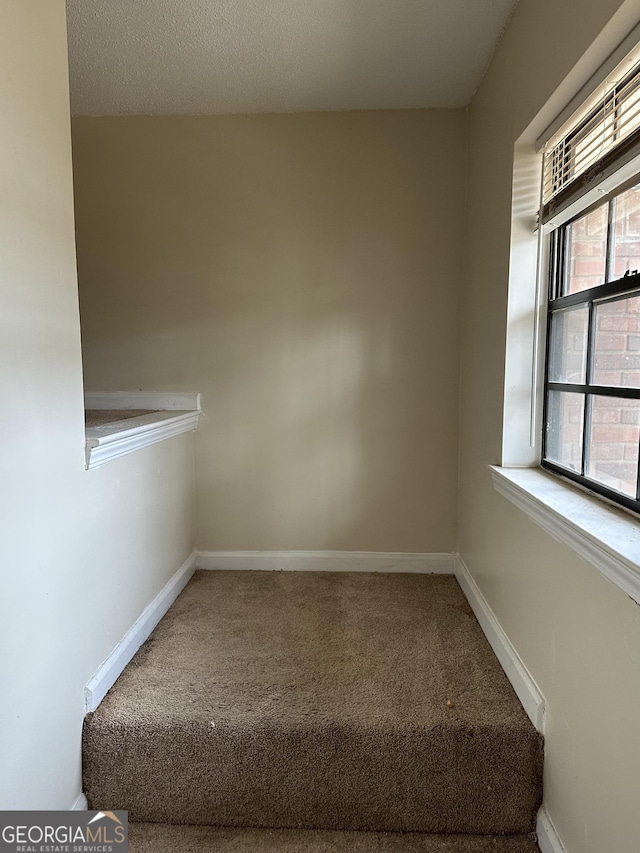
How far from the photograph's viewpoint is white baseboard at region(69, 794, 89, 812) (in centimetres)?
121

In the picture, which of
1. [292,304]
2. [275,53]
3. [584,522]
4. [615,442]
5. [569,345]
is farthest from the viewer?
[292,304]

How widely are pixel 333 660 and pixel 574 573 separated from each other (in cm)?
83

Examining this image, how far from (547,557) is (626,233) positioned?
31.5 inches

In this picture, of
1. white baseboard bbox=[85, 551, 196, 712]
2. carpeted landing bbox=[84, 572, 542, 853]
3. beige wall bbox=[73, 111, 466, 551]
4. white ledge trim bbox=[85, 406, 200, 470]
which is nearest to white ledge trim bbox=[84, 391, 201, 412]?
beige wall bbox=[73, 111, 466, 551]

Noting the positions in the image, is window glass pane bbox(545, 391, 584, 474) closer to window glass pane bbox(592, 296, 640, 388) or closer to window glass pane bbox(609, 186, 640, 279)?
window glass pane bbox(592, 296, 640, 388)

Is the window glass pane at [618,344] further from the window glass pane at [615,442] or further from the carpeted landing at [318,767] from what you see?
the carpeted landing at [318,767]

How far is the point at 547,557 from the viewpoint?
122 cm

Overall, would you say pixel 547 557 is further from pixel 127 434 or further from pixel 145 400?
pixel 145 400

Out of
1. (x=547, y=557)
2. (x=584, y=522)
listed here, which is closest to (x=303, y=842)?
(x=547, y=557)

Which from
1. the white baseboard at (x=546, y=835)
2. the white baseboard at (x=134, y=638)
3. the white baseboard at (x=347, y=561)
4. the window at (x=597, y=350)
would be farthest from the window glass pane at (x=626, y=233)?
the white baseboard at (x=134, y=638)

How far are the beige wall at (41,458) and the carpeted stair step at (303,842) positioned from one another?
0.26m

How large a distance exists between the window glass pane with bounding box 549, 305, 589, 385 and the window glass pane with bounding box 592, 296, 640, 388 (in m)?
0.07

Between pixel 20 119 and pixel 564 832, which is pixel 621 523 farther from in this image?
pixel 20 119

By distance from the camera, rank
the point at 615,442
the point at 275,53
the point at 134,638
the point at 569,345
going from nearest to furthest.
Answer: the point at 615,442 → the point at 569,345 → the point at 134,638 → the point at 275,53
